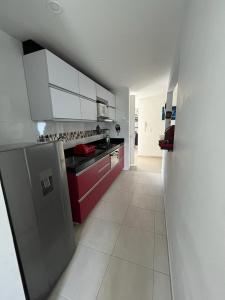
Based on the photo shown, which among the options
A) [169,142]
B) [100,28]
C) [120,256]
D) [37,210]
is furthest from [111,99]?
[120,256]

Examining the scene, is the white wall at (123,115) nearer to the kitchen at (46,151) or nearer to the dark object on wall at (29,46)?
the kitchen at (46,151)

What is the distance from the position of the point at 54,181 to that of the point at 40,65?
1237 mm

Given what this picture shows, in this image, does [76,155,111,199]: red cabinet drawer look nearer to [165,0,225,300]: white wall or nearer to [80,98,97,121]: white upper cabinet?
[80,98,97,121]: white upper cabinet

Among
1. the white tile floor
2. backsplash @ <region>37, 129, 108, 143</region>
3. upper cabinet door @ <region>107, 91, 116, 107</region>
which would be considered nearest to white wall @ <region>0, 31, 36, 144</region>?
backsplash @ <region>37, 129, 108, 143</region>

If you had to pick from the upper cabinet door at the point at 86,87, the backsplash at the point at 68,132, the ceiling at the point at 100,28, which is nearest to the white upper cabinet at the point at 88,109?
the upper cabinet door at the point at 86,87

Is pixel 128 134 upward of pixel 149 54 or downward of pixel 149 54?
downward

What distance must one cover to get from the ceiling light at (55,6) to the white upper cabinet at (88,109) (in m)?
0.99

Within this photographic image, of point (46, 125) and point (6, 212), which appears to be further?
point (46, 125)

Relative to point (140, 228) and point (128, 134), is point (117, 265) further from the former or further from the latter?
point (128, 134)

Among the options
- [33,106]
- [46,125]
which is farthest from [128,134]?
[33,106]

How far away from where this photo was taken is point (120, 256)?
4.41 ft

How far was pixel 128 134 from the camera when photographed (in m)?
3.59

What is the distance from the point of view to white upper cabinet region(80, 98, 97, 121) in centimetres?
202

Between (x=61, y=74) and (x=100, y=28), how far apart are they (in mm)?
636
